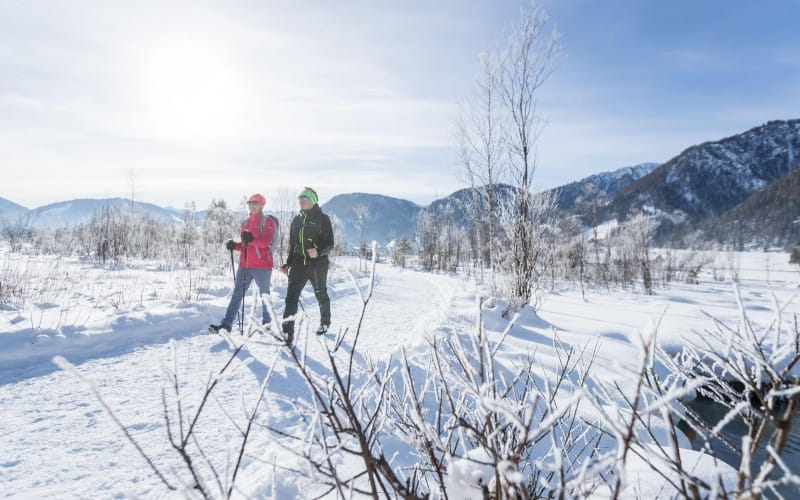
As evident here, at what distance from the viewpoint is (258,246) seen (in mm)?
4809

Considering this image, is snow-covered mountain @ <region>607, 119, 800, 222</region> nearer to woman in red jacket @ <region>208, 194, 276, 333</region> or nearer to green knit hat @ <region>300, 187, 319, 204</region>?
green knit hat @ <region>300, 187, 319, 204</region>

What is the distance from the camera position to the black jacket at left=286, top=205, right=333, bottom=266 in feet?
16.0

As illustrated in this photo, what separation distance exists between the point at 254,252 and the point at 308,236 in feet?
2.41

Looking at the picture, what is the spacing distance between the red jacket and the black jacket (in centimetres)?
28

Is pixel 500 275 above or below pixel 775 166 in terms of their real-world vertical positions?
below

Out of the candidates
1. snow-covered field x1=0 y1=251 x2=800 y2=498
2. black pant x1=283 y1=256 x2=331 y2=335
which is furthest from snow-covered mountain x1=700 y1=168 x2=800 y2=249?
black pant x1=283 y1=256 x2=331 y2=335

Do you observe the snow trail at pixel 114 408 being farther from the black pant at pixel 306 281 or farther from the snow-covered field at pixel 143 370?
the black pant at pixel 306 281

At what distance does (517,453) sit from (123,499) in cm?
207

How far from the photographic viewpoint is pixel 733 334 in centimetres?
85

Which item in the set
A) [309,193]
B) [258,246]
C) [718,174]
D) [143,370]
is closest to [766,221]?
[718,174]

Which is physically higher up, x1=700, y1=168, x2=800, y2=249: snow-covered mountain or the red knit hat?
x1=700, y1=168, x2=800, y2=249: snow-covered mountain

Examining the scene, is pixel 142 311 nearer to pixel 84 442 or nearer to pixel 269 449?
pixel 84 442

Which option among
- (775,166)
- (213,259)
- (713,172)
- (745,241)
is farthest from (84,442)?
(775,166)

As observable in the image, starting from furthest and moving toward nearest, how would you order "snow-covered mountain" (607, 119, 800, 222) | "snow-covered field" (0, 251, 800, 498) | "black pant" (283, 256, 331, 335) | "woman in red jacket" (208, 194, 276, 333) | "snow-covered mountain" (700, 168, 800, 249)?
1. "snow-covered mountain" (607, 119, 800, 222)
2. "snow-covered mountain" (700, 168, 800, 249)
3. "black pant" (283, 256, 331, 335)
4. "woman in red jacket" (208, 194, 276, 333)
5. "snow-covered field" (0, 251, 800, 498)
